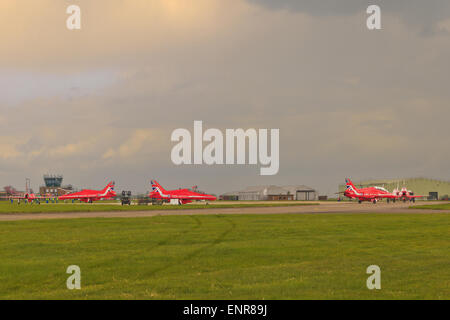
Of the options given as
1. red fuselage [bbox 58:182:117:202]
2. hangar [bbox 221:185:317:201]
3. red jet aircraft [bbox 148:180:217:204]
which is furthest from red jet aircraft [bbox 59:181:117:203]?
hangar [bbox 221:185:317:201]

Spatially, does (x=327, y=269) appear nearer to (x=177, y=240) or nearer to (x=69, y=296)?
(x=69, y=296)

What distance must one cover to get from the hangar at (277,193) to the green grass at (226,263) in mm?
148920

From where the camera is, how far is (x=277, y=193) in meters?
184

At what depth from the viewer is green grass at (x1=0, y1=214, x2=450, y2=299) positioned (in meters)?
11.8

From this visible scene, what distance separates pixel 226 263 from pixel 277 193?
169 meters

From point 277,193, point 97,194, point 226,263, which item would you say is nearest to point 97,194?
point 97,194

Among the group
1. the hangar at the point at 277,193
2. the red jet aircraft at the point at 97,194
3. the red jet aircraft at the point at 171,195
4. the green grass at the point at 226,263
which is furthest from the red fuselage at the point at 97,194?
the green grass at the point at 226,263

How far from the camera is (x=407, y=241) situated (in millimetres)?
23281

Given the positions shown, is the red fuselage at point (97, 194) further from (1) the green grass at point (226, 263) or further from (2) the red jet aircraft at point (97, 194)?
(1) the green grass at point (226, 263)

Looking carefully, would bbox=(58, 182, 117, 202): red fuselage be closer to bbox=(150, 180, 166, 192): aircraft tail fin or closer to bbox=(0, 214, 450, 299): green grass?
bbox=(150, 180, 166, 192): aircraft tail fin

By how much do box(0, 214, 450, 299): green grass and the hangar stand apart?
149 metres
